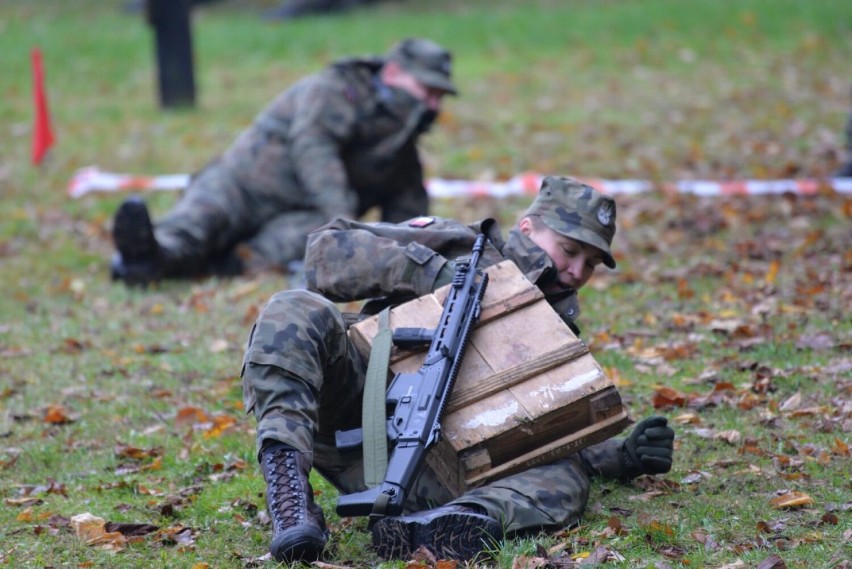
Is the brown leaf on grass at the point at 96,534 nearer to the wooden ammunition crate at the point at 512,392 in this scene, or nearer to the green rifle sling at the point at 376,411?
the green rifle sling at the point at 376,411

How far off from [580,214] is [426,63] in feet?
14.3

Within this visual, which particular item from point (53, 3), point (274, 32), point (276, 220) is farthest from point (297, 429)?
point (53, 3)

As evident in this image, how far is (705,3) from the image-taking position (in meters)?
20.0

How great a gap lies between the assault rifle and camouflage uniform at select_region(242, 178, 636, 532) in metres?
0.21

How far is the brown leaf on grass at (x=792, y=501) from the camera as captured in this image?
445 cm

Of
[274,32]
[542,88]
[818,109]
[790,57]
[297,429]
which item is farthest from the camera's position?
[274,32]

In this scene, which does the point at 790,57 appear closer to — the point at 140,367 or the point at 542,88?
the point at 542,88

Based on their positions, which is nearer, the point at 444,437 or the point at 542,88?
the point at 444,437

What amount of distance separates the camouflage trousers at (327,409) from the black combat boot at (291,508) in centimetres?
6

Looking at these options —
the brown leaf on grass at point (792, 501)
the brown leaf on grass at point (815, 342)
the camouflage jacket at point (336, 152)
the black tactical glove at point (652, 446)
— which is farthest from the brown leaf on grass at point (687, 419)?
the camouflage jacket at point (336, 152)

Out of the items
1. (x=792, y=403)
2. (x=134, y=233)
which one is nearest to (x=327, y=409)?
(x=792, y=403)

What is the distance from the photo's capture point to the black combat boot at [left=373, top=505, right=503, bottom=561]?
391 cm

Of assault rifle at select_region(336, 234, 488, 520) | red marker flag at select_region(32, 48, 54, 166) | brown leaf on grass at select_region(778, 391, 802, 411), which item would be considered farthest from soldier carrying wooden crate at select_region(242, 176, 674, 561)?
red marker flag at select_region(32, 48, 54, 166)

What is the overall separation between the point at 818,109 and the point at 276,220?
25.4ft
